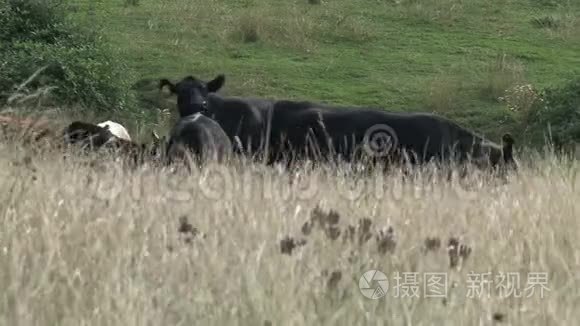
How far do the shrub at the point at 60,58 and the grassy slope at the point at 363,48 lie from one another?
155cm

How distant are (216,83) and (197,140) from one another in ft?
12.9

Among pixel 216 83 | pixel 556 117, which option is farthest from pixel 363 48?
pixel 216 83

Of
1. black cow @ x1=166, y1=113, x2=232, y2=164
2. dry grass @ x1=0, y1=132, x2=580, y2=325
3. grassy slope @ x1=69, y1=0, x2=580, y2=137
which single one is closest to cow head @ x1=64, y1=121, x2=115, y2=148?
black cow @ x1=166, y1=113, x2=232, y2=164

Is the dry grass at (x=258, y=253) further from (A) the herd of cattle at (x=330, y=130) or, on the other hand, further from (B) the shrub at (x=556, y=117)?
(B) the shrub at (x=556, y=117)

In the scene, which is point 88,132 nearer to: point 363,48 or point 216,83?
point 216,83

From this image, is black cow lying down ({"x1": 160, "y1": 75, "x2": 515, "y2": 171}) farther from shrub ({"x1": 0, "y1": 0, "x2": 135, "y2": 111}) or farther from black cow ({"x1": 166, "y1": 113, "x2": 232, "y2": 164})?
shrub ({"x1": 0, "y1": 0, "x2": 135, "y2": 111})

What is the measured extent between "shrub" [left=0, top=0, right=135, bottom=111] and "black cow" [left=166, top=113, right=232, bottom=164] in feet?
27.1

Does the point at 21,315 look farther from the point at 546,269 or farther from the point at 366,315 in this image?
the point at 546,269

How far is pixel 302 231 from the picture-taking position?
13.9 feet

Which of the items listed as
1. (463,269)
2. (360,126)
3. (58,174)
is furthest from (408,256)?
(360,126)

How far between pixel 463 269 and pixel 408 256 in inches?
8.9

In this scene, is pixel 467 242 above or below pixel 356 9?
below

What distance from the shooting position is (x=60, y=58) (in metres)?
20.4

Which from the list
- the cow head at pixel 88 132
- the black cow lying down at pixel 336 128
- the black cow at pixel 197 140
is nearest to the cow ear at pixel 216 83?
the black cow lying down at pixel 336 128
